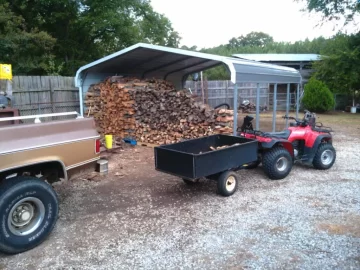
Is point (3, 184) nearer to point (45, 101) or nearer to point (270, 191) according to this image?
point (270, 191)

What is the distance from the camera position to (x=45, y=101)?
10.1 metres

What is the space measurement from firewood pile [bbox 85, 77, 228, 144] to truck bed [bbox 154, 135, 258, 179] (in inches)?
139

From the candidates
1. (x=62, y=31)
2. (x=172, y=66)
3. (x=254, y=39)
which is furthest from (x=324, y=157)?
(x=254, y=39)

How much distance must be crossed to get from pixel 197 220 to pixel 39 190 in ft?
6.47

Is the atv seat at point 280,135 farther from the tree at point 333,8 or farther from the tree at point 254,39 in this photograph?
the tree at point 254,39

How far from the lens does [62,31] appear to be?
1631 centimetres

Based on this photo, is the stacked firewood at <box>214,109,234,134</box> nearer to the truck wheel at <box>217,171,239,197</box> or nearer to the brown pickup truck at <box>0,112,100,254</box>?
the truck wheel at <box>217,171,239,197</box>

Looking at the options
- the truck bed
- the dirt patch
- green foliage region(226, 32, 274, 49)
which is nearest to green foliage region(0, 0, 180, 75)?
the truck bed

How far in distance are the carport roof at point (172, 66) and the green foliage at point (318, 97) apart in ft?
24.7

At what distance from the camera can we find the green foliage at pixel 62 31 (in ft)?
40.2

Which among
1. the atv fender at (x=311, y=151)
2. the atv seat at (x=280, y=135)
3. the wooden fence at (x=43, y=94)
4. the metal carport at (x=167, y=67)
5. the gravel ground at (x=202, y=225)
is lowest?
the gravel ground at (x=202, y=225)

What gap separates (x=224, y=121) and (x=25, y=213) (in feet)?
20.9

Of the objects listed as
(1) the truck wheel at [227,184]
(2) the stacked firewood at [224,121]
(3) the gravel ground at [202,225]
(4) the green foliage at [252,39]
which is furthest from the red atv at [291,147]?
(4) the green foliage at [252,39]

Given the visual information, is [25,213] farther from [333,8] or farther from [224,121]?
[333,8]
